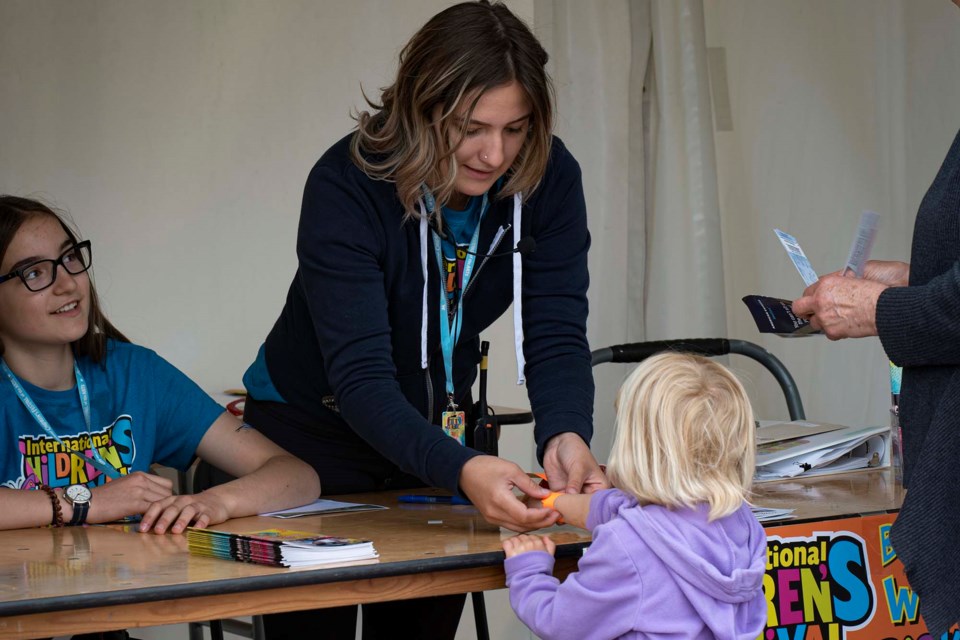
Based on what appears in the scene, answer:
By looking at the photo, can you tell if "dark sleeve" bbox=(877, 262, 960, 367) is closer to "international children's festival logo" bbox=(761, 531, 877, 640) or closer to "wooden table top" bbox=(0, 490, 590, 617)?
"international children's festival logo" bbox=(761, 531, 877, 640)

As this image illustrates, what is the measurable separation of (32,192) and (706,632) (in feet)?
9.52

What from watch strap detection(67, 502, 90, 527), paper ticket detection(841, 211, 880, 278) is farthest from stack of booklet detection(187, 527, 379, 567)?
paper ticket detection(841, 211, 880, 278)

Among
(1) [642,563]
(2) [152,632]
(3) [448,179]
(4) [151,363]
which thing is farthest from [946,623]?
(2) [152,632]

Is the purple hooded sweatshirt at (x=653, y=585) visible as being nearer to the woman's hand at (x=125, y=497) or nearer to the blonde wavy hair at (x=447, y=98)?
the blonde wavy hair at (x=447, y=98)

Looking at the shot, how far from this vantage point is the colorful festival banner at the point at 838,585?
68.0 inches

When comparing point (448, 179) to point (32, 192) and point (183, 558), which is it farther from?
point (32, 192)

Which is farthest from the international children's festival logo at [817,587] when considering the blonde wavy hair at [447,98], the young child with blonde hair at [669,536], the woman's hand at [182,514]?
the woman's hand at [182,514]

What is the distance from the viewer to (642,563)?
143 centimetres

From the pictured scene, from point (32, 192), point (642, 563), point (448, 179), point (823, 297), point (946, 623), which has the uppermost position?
point (32, 192)

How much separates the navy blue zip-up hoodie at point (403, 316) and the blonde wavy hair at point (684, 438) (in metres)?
0.27

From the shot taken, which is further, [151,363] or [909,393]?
[151,363]

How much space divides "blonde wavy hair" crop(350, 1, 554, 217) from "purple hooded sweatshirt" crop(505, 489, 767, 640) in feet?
2.05

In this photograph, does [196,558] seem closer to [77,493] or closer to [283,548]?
[283,548]

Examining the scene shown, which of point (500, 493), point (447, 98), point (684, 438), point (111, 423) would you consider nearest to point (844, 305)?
point (684, 438)
